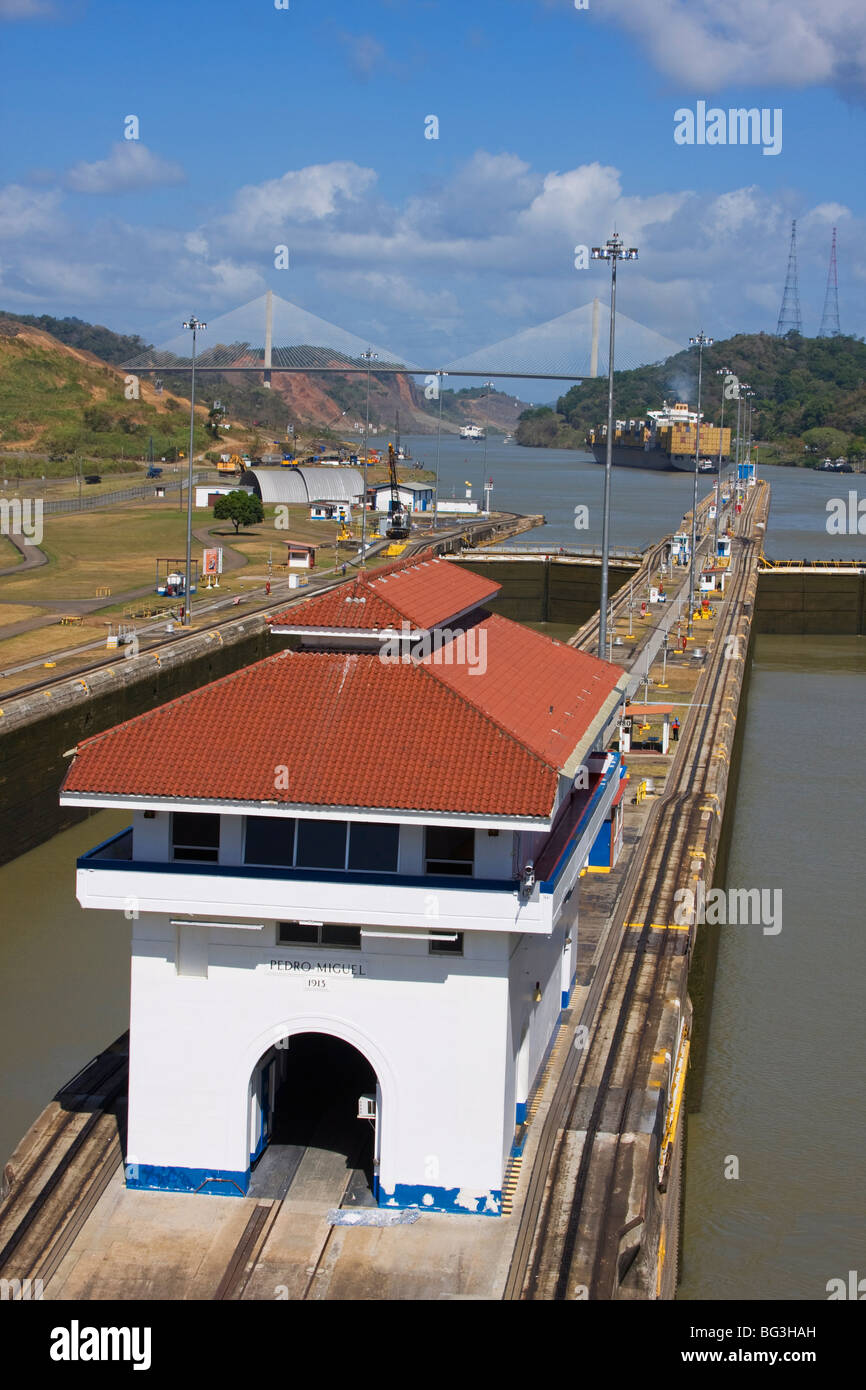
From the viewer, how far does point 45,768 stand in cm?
3678

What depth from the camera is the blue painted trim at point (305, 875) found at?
1459cm

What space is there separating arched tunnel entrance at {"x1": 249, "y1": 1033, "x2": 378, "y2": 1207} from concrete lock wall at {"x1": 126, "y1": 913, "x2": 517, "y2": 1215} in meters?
0.44

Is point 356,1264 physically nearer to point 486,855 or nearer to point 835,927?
point 486,855

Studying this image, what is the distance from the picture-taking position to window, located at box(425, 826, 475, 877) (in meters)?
15.1

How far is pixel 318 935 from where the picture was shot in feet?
49.6

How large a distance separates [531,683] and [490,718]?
2866mm

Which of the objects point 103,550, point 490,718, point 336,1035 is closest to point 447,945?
point 336,1035

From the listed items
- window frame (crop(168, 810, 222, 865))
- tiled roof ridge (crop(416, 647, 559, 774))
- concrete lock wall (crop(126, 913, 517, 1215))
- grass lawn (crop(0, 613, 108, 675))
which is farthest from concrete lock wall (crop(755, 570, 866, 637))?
concrete lock wall (crop(126, 913, 517, 1215))

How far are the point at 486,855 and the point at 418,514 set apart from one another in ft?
310

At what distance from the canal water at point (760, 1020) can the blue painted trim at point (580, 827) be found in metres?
5.40

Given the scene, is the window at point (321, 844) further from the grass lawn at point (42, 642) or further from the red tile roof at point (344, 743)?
the grass lawn at point (42, 642)

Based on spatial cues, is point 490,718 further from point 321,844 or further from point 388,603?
point 388,603

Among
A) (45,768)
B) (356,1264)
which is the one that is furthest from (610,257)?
(356,1264)

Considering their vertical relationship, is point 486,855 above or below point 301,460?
below
